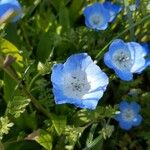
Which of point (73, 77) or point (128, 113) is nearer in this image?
point (73, 77)

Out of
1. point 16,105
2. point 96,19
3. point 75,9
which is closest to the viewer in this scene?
point 16,105

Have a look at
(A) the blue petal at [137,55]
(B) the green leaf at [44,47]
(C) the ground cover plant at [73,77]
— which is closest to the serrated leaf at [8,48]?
(C) the ground cover plant at [73,77]

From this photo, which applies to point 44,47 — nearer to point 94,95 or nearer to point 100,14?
point 100,14

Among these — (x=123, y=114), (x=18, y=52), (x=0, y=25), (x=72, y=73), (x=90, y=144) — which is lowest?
(x=123, y=114)

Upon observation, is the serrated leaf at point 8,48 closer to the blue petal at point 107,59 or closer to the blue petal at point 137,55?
the blue petal at point 107,59

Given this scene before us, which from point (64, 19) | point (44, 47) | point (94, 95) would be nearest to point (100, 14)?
point (64, 19)

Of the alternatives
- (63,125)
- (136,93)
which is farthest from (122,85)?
(63,125)

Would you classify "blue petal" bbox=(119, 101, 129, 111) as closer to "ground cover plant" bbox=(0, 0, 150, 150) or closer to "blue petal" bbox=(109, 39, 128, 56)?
"ground cover plant" bbox=(0, 0, 150, 150)

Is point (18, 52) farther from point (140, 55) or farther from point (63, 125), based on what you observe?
point (140, 55)

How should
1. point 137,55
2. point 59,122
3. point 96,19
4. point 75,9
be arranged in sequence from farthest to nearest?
point 75,9 → point 96,19 → point 137,55 → point 59,122
